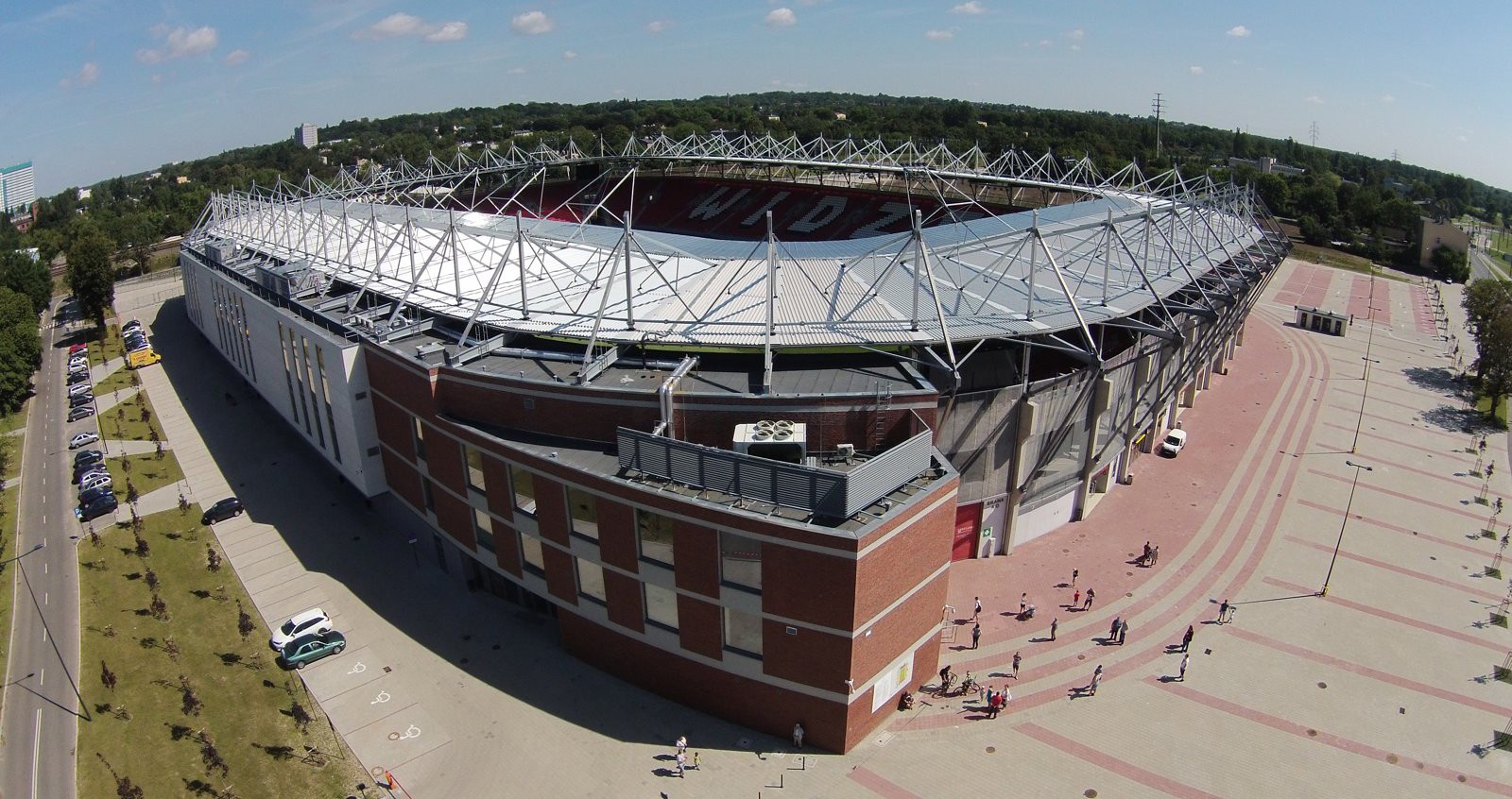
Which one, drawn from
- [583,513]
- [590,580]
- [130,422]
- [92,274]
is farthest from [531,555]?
[92,274]

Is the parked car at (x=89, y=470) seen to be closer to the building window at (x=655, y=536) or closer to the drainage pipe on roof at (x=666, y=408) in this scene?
the drainage pipe on roof at (x=666, y=408)

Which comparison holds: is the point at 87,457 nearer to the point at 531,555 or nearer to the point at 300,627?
the point at 300,627

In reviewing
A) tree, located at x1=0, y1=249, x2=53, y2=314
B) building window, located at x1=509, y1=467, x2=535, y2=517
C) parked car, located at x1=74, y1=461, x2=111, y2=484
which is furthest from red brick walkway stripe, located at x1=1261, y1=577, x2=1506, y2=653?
tree, located at x1=0, y1=249, x2=53, y2=314

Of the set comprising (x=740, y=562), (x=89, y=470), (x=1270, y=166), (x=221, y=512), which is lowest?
(x=221, y=512)

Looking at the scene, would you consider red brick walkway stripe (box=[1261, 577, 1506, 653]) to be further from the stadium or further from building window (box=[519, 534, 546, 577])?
building window (box=[519, 534, 546, 577])

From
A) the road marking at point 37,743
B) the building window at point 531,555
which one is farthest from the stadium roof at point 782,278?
the road marking at point 37,743

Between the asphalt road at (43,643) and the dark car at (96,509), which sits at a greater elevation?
the dark car at (96,509)
